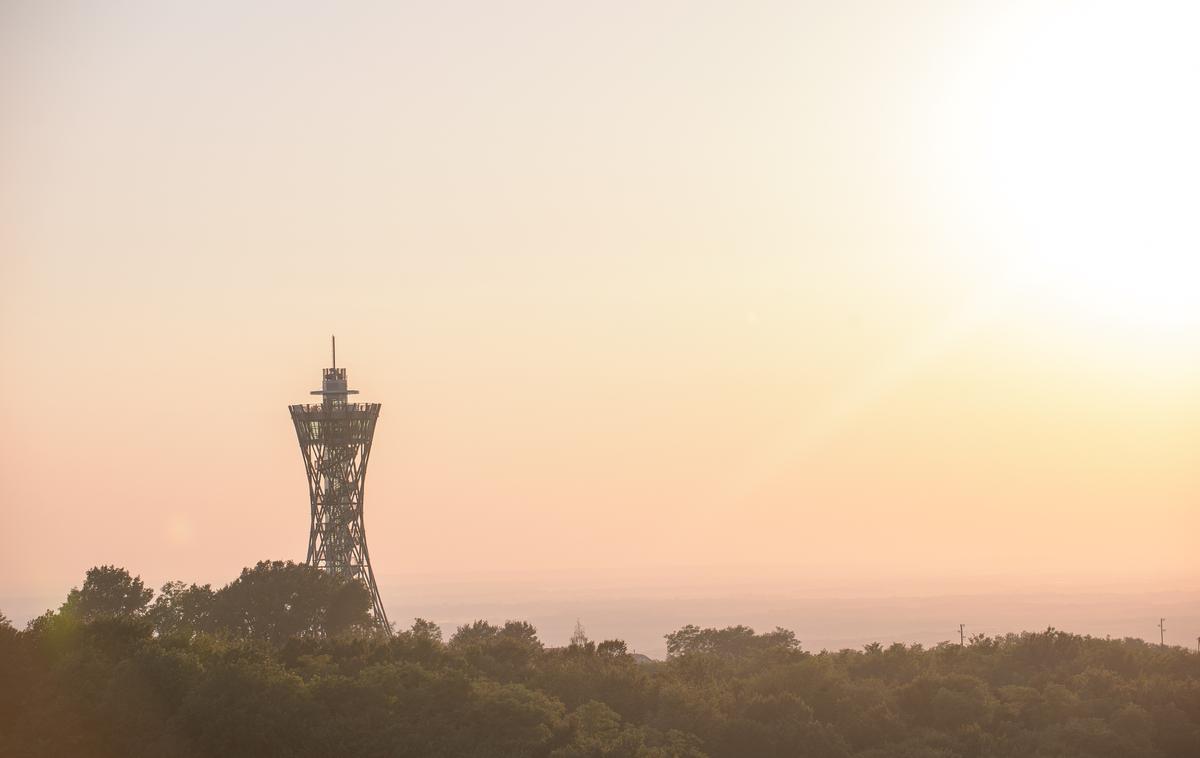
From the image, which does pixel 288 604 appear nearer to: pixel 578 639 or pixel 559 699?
pixel 578 639

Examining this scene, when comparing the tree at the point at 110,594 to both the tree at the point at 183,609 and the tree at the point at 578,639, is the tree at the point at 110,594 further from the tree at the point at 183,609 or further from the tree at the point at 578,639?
the tree at the point at 578,639

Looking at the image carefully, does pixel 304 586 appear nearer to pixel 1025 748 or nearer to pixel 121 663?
pixel 121 663

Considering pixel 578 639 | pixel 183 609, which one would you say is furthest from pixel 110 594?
pixel 578 639

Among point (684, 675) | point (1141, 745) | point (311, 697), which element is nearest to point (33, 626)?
point (311, 697)

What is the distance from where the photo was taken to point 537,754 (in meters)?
60.4

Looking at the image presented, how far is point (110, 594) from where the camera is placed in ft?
292

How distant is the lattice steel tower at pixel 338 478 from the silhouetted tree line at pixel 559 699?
1253 cm

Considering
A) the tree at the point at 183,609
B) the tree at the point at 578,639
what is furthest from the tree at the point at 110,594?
the tree at the point at 578,639

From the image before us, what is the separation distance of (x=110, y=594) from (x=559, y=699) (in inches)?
1397

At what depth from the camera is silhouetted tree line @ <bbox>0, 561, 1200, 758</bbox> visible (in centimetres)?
5784

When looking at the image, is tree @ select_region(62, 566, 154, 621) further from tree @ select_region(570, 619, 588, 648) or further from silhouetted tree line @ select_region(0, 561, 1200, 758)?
tree @ select_region(570, 619, 588, 648)

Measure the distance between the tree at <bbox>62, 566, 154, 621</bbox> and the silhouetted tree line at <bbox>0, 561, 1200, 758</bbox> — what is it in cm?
423

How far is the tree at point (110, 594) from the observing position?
88000 millimetres

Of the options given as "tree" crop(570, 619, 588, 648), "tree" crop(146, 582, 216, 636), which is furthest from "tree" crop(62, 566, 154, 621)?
"tree" crop(570, 619, 588, 648)
